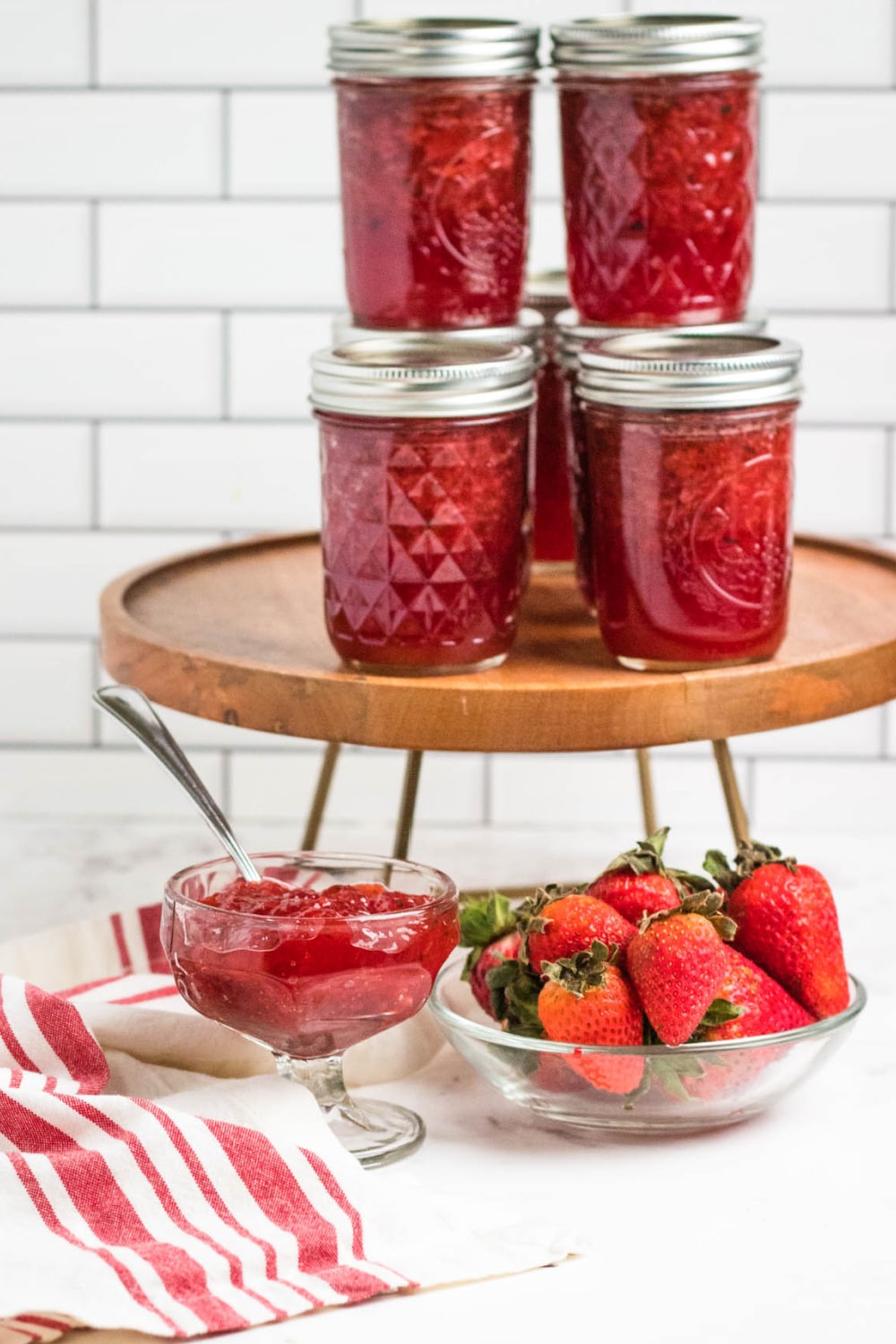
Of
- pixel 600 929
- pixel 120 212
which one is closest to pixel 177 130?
pixel 120 212

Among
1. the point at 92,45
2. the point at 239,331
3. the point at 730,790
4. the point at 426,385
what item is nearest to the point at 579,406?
the point at 426,385

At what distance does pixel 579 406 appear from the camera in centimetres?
113

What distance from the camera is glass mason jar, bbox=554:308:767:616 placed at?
1.12 m

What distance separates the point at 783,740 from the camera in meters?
1.80

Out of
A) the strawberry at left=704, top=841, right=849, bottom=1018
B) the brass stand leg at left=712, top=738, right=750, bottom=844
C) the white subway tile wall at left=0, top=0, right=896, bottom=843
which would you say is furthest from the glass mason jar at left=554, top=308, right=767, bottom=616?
the white subway tile wall at left=0, top=0, right=896, bottom=843

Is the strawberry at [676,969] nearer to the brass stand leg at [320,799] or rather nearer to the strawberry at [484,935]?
the strawberry at [484,935]

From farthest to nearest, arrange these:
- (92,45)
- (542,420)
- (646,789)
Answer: (92,45) < (646,789) < (542,420)

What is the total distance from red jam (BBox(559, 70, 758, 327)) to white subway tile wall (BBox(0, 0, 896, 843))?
0.61 m

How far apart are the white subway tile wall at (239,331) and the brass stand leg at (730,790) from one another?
0.50 m

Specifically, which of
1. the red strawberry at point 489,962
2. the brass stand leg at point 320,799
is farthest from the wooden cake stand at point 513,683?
the brass stand leg at point 320,799

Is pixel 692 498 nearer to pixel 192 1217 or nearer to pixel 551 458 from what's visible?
pixel 551 458

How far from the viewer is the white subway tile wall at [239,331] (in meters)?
1.68

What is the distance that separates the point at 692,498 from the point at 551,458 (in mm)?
250

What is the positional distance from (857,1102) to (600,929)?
0.77ft
